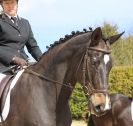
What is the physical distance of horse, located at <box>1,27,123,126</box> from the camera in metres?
5.96

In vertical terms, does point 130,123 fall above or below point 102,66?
below

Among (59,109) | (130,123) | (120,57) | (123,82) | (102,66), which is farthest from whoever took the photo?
(120,57)

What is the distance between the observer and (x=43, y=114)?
20.5ft

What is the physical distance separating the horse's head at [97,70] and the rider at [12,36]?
1.32m

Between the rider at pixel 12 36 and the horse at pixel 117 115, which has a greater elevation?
the rider at pixel 12 36

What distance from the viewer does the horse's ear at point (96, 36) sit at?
19.4ft

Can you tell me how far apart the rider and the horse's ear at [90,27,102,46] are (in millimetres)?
1346

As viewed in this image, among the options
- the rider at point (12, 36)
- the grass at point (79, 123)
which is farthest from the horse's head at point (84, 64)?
the grass at point (79, 123)

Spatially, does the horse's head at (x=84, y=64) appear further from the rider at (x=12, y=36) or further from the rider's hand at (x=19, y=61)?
the rider at (x=12, y=36)

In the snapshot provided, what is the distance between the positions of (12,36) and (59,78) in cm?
121

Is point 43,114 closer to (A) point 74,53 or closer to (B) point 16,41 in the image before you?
(A) point 74,53

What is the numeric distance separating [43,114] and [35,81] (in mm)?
498

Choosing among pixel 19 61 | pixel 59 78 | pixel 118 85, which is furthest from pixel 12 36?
pixel 118 85

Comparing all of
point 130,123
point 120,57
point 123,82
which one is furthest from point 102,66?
point 120,57
